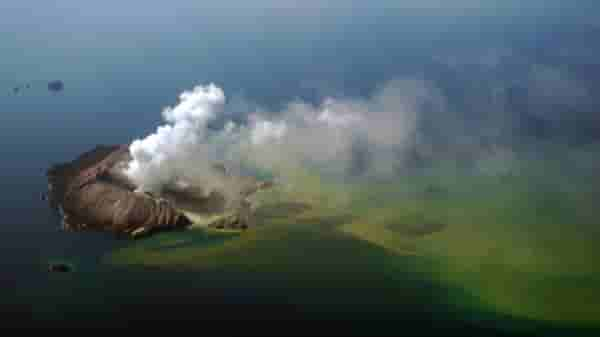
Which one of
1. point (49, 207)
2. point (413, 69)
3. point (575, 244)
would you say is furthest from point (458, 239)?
point (413, 69)

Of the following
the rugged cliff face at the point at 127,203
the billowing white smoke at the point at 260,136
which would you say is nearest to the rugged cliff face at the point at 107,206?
the rugged cliff face at the point at 127,203

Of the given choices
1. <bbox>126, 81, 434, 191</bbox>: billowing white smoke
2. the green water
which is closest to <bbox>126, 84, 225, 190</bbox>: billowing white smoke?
<bbox>126, 81, 434, 191</bbox>: billowing white smoke

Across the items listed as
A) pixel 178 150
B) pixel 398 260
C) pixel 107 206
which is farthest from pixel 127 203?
pixel 398 260

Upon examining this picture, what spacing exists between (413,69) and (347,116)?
199 ft

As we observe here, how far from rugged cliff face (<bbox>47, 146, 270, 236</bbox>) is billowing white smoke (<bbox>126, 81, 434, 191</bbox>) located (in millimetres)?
2561

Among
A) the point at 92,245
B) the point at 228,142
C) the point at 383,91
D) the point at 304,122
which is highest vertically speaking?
the point at 383,91

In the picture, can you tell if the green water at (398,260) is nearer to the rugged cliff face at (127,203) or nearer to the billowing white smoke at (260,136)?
the rugged cliff face at (127,203)

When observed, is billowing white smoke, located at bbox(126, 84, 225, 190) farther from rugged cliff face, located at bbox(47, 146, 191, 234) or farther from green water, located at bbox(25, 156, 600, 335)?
green water, located at bbox(25, 156, 600, 335)

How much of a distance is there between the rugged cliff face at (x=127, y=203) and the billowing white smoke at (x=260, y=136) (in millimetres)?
2561

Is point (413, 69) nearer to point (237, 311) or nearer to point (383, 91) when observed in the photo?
point (383, 91)

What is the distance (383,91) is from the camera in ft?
403

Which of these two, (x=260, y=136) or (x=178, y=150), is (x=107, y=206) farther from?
(x=260, y=136)

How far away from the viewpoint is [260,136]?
8544 cm

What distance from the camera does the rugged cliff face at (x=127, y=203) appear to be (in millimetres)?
57750
